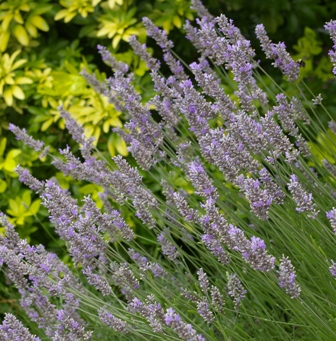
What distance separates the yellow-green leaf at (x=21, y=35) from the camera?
403cm

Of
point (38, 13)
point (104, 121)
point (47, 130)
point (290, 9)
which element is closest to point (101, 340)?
point (104, 121)

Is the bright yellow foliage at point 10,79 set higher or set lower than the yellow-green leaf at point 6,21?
lower

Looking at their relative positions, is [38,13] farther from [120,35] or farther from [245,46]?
[245,46]

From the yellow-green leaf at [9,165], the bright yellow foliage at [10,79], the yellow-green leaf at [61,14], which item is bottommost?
the yellow-green leaf at [9,165]

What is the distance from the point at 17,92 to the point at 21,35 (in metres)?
0.36

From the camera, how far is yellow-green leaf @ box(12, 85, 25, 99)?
390 cm

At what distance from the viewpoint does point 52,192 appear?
2.16 meters

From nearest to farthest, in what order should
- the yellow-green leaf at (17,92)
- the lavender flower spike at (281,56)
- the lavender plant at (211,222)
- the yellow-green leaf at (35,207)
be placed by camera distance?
the lavender plant at (211,222), the lavender flower spike at (281,56), the yellow-green leaf at (35,207), the yellow-green leaf at (17,92)

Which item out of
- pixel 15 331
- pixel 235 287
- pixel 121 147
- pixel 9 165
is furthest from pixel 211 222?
pixel 9 165

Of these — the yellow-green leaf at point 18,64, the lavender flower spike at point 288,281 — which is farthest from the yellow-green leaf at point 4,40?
the lavender flower spike at point 288,281

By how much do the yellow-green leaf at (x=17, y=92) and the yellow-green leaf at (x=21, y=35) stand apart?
0.26m

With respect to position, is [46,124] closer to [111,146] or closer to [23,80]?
[23,80]

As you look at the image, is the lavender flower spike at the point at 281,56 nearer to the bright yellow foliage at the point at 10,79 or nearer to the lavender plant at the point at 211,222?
the lavender plant at the point at 211,222

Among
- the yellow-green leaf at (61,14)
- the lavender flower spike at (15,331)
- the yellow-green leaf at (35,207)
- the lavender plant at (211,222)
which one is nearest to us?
the lavender plant at (211,222)
